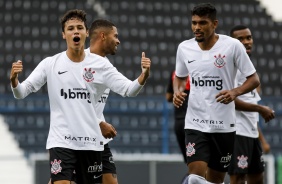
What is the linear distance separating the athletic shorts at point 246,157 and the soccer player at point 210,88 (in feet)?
3.66

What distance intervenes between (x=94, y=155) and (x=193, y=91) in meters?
1.13

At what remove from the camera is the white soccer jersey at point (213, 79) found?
6633 mm

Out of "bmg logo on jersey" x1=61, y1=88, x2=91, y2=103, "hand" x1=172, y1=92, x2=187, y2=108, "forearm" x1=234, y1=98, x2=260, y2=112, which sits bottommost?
"forearm" x1=234, y1=98, x2=260, y2=112

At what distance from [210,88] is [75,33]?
4.19 feet

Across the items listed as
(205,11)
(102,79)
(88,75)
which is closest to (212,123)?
(205,11)

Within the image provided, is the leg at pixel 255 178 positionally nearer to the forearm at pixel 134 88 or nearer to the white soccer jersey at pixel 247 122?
the white soccer jersey at pixel 247 122

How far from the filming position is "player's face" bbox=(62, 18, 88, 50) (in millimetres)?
6043

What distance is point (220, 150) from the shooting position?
674 cm

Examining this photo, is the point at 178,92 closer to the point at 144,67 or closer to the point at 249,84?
the point at 249,84

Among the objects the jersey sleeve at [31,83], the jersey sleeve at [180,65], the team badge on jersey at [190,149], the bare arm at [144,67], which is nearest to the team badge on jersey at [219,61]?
the jersey sleeve at [180,65]

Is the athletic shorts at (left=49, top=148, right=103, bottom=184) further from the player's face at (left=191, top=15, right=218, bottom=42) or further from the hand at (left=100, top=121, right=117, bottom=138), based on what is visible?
the player's face at (left=191, top=15, right=218, bottom=42)

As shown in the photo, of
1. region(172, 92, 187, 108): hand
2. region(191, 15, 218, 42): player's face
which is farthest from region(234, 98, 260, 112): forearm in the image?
region(172, 92, 187, 108): hand

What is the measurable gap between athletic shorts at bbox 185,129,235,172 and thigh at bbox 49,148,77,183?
44.7 inches

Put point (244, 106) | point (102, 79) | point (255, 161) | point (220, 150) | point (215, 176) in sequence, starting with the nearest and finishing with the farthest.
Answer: point (102, 79)
point (220, 150)
point (215, 176)
point (244, 106)
point (255, 161)
